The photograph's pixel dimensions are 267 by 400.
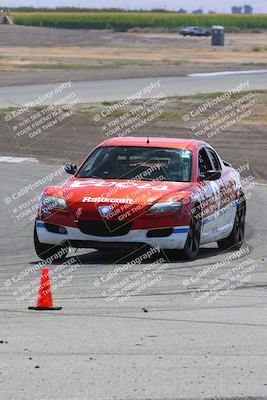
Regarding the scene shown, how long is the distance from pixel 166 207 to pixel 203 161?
1.94 metres

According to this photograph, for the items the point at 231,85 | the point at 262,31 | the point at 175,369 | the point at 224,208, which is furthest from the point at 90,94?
the point at 262,31

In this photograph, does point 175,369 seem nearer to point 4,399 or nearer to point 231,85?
point 4,399

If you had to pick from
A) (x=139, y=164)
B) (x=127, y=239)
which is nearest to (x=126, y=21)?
(x=139, y=164)

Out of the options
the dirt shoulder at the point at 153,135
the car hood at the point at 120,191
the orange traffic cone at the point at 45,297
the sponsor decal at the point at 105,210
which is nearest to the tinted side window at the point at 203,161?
the car hood at the point at 120,191

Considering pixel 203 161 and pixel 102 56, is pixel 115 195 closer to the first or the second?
pixel 203 161

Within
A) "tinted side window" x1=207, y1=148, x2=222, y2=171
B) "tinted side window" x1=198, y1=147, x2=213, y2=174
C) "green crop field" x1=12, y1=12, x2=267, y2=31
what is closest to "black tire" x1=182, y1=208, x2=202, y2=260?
"tinted side window" x1=198, y1=147, x2=213, y2=174

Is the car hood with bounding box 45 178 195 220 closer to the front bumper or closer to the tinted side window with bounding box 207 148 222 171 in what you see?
the front bumper

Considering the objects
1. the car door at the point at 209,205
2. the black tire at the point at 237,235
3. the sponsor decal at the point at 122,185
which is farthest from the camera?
the black tire at the point at 237,235

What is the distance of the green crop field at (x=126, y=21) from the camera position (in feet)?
385

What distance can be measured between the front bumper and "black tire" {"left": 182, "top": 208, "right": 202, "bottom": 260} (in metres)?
0.11

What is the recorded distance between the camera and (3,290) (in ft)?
32.4

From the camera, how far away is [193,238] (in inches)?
479

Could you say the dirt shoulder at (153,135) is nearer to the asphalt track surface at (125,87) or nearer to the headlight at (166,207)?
the asphalt track surface at (125,87)

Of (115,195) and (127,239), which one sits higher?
(115,195)
